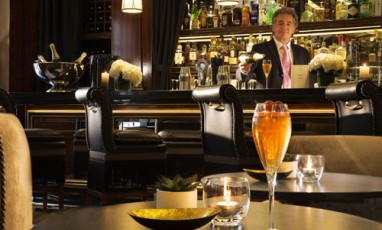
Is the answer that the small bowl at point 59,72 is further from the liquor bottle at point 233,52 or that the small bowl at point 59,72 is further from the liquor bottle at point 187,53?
the liquor bottle at point 187,53

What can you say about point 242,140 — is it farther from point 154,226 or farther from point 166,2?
point 166,2

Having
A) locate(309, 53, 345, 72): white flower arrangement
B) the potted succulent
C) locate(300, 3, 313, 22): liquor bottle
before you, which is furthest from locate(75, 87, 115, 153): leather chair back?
locate(300, 3, 313, 22): liquor bottle

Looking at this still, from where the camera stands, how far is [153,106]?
5473 millimetres

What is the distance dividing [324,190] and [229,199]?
0.60 m

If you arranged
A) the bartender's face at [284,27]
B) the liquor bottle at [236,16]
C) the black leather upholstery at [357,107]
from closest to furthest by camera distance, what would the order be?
the black leather upholstery at [357,107]
the bartender's face at [284,27]
the liquor bottle at [236,16]

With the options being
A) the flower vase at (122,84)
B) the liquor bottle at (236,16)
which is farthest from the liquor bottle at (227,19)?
the flower vase at (122,84)

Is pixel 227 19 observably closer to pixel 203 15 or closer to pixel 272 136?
pixel 203 15

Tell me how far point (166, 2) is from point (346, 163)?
17.5 ft

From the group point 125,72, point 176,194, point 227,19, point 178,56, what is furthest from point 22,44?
point 176,194

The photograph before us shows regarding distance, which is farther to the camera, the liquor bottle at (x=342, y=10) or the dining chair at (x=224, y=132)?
the liquor bottle at (x=342, y=10)

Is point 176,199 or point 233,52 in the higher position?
point 233,52

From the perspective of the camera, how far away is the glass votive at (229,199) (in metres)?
1.34

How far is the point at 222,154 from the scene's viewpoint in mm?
4117

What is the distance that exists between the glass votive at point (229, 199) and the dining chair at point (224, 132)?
2516mm
